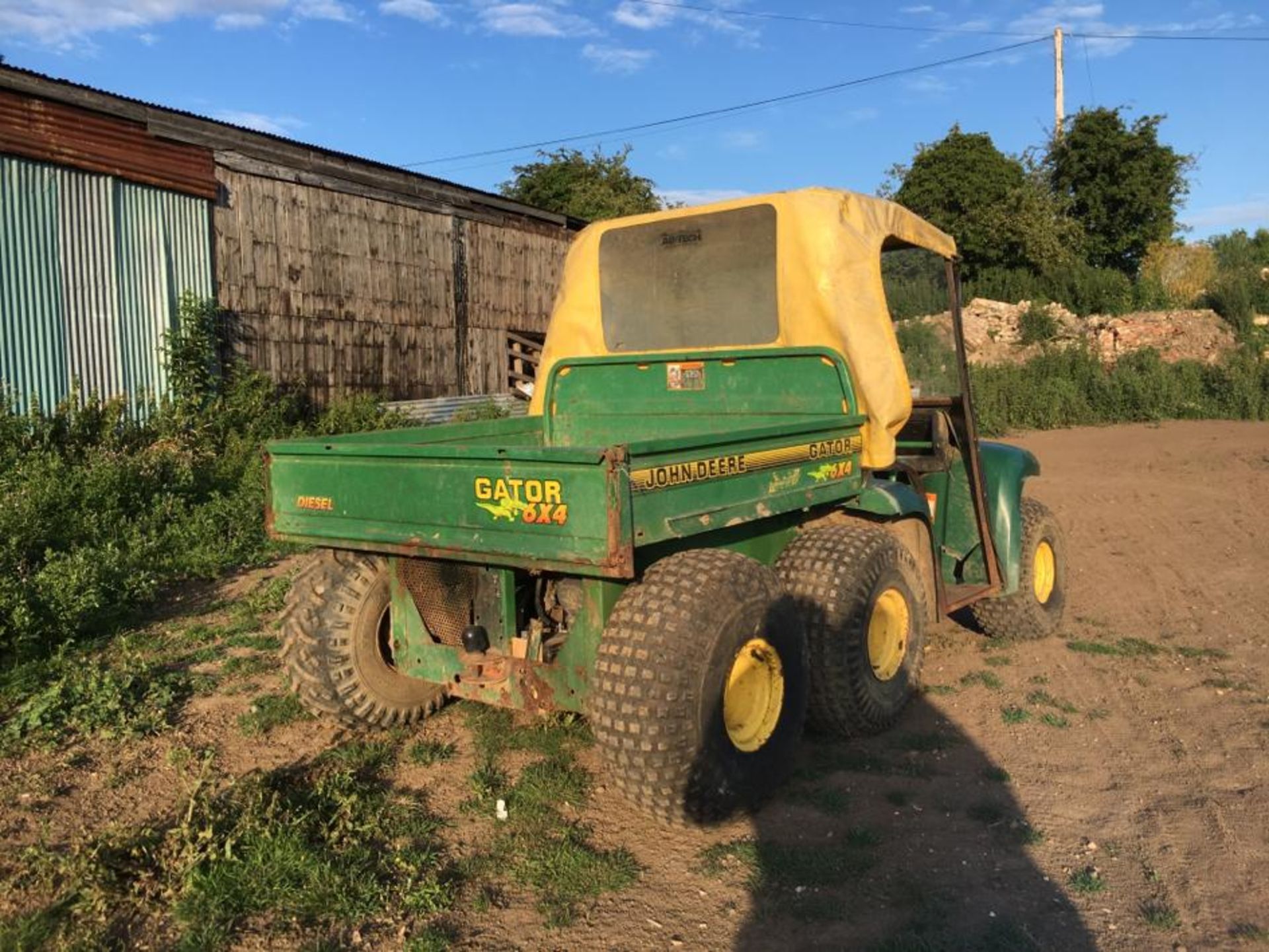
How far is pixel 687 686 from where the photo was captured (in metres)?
3.45

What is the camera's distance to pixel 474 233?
1488cm

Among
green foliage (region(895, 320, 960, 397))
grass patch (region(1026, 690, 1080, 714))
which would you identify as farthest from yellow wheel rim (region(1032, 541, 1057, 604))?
green foliage (region(895, 320, 960, 397))

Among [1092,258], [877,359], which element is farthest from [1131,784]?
[1092,258]

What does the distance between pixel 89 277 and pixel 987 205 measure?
2491cm

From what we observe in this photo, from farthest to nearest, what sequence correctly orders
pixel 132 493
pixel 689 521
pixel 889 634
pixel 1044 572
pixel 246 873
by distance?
pixel 132 493, pixel 1044 572, pixel 889 634, pixel 689 521, pixel 246 873

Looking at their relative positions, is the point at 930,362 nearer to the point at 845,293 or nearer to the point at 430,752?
the point at 845,293

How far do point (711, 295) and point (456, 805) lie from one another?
9.22ft


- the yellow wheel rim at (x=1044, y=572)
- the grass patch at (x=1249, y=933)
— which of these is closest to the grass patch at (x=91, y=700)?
the grass patch at (x=1249, y=933)

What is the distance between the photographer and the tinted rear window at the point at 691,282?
5027 millimetres

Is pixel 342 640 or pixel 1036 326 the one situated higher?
pixel 1036 326

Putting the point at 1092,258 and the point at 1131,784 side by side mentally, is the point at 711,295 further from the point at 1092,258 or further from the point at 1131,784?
the point at 1092,258

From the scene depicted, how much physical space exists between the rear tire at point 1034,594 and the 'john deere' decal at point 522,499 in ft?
12.3

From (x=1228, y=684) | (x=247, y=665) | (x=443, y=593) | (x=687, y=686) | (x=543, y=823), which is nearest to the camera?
(x=687, y=686)

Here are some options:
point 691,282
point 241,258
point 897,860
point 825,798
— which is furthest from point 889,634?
point 241,258
